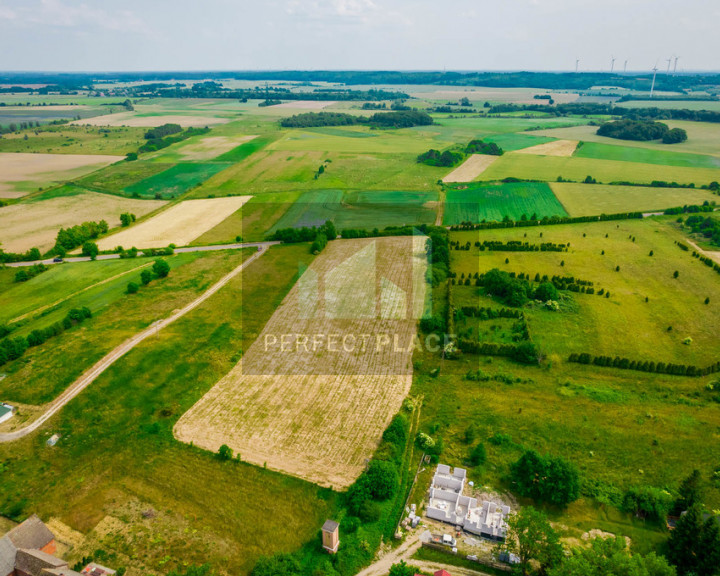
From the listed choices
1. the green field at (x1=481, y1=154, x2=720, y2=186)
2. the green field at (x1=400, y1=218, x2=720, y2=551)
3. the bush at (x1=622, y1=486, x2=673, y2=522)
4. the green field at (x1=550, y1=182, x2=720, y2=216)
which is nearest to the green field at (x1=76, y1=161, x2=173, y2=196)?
the green field at (x1=481, y1=154, x2=720, y2=186)

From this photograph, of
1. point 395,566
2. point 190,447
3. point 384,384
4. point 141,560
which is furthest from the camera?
point 384,384

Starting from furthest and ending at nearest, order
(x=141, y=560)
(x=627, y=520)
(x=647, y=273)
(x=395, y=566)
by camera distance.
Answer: (x=647, y=273) → (x=627, y=520) → (x=141, y=560) → (x=395, y=566)

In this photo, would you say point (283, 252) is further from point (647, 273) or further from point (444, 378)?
point (647, 273)

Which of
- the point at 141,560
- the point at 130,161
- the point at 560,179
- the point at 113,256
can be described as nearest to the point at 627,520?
the point at 141,560

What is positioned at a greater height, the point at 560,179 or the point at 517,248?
the point at 560,179

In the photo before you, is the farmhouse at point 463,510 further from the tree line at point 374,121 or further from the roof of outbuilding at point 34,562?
the tree line at point 374,121

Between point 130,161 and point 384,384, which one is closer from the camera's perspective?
point 384,384

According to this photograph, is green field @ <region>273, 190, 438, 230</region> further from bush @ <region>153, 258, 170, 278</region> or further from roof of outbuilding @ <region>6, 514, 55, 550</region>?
roof of outbuilding @ <region>6, 514, 55, 550</region>
